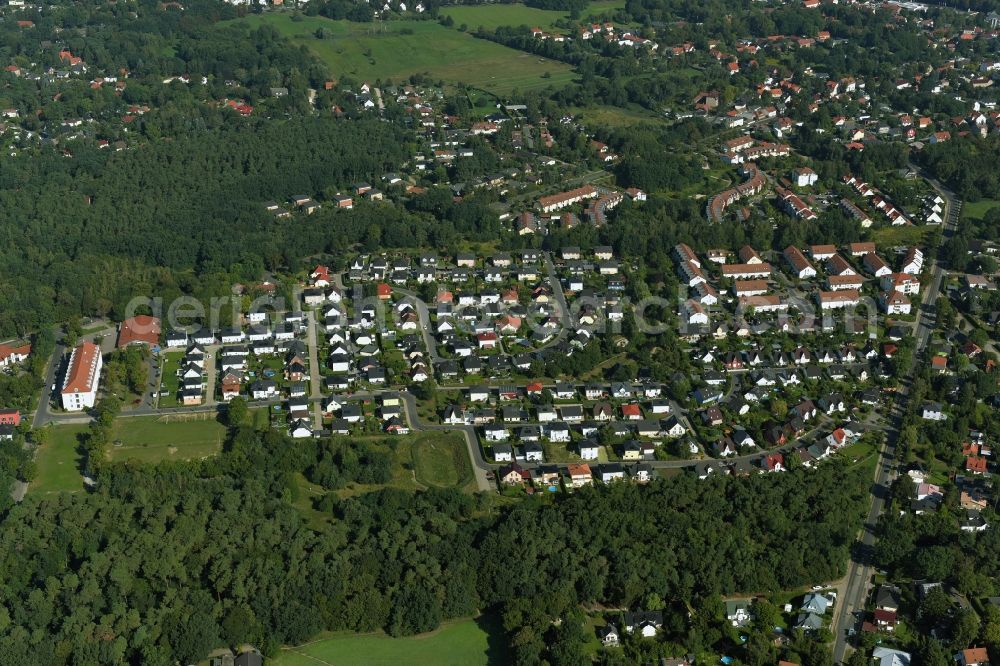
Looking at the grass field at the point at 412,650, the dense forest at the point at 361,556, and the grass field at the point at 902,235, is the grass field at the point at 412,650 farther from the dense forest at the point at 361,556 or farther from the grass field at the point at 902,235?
the grass field at the point at 902,235

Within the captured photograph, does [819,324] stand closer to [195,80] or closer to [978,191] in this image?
[978,191]

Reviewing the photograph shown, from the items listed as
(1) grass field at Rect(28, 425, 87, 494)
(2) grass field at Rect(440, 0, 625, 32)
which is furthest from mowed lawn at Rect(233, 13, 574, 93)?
(1) grass field at Rect(28, 425, 87, 494)

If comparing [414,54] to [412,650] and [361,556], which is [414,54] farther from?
[412,650]

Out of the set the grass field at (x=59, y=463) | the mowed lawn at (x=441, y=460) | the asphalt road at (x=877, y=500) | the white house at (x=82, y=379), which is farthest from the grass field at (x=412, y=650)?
the white house at (x=82, y=379)

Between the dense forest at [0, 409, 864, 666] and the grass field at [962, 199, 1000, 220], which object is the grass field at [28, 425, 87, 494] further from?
the grass field at [962, 199, 1000, 220]

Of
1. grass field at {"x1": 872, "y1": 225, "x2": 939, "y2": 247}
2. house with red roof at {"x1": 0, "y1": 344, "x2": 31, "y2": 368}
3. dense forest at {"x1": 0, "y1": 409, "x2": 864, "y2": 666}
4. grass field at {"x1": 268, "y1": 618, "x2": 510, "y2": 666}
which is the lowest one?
house with red roof at {"x1": 0, "y1": 344, "x2": 31, "y2": 368}

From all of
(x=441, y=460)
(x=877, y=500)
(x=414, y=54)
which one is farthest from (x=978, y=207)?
(x=414, y=54)
